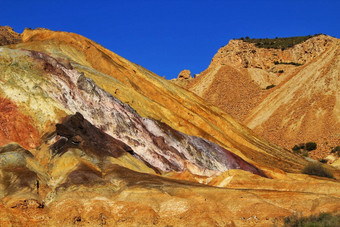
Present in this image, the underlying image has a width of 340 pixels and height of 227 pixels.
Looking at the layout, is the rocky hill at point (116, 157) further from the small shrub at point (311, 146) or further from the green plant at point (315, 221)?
the small shrub at point (311, 146)

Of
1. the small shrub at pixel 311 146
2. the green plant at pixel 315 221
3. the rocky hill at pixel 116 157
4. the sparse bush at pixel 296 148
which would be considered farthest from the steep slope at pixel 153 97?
the green plant at pixel 315 221

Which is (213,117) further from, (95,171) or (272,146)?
(95,171)

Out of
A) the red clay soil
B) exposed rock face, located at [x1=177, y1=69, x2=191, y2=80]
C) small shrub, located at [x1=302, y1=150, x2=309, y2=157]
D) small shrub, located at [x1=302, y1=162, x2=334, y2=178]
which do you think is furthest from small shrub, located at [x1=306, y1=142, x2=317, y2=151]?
exposed rock face, located at [x1=177, y1=69, x2=191, y2=80]

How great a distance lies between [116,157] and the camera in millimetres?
32812

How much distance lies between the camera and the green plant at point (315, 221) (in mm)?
18663

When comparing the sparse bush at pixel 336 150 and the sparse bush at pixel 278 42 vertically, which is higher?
the sparse bush at pixel 278 42

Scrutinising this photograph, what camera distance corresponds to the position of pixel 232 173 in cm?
3316

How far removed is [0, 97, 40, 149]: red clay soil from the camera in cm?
3256

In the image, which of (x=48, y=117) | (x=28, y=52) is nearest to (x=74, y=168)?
(x=48, y=117)

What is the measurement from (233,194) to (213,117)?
3842 cm

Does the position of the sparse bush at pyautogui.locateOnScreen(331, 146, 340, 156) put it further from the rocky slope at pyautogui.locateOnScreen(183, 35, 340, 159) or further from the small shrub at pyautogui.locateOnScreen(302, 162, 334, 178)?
the small shrub at pyautogui.locateOnScreen(302, 162, 334, 178)

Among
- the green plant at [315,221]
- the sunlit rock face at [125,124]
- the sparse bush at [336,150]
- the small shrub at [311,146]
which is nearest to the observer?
the green plant at [315,221]

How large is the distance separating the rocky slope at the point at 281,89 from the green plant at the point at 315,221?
185 ft

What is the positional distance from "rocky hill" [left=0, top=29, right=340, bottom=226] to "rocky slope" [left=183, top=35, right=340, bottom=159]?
2442 cm
